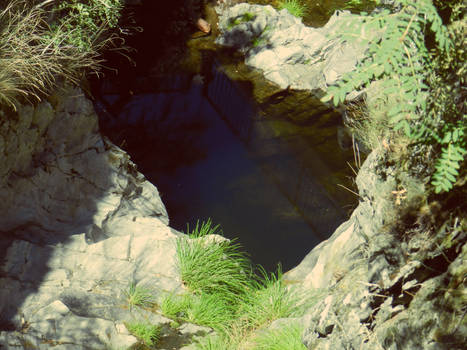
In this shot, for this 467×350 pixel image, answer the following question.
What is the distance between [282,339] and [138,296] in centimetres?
145

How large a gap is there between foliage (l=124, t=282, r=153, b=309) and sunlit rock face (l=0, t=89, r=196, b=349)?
0.19 feet

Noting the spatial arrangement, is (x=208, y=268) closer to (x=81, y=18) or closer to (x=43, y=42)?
(x=43, y=42)

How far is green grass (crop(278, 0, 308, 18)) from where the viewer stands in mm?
11070

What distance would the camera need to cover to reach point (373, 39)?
261 centimetres

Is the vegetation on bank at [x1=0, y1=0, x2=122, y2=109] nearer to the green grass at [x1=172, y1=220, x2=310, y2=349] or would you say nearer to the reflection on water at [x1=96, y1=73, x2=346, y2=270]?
the reflection on water at [x1=96, y1=73, x2=346, y2=270]

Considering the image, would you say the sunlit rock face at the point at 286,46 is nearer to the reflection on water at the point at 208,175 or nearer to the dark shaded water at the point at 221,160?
the dark shaded water at the point at 221,160

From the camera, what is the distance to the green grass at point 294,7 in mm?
11070

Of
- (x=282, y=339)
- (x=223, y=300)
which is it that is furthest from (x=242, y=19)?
(x=282, y=339)

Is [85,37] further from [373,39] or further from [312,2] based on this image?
[312,2]

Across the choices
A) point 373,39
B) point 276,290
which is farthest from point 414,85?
point 276,290

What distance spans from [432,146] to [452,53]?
0.63 metres

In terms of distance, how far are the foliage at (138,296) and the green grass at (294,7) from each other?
7594mm

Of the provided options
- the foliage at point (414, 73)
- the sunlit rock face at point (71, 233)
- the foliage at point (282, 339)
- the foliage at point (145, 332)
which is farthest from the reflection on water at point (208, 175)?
the foliage at point (414, 73)

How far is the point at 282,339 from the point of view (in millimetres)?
4406
